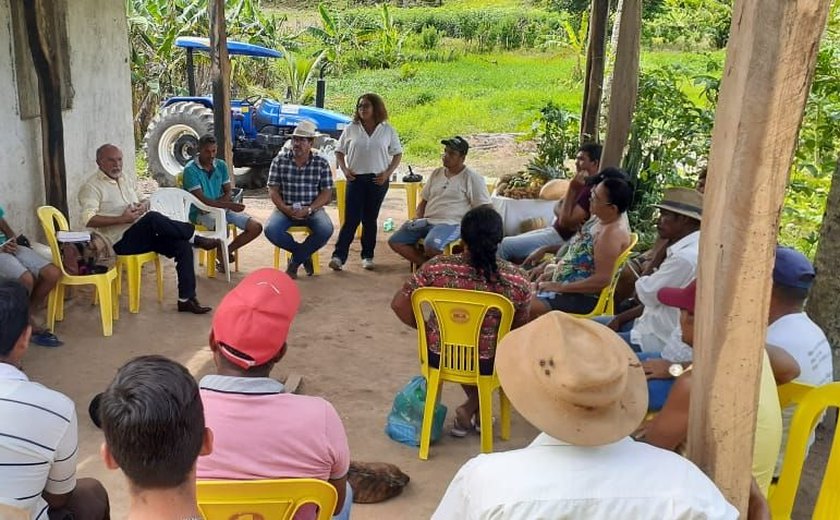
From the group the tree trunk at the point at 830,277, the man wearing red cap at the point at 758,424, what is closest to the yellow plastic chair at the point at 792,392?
the man wearing red cap at the point at 758,424

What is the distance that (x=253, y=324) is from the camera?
7.13ft

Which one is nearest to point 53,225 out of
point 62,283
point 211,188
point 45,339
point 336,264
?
point 62,283

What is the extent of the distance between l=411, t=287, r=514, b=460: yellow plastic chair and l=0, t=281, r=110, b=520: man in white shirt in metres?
1.74

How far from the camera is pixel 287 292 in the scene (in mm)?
2277

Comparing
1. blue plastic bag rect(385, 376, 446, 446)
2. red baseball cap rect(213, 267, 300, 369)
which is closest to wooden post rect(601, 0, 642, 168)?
blue plastic bag rect(385, 376, 446, 446)

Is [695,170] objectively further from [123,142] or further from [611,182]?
[123,142]

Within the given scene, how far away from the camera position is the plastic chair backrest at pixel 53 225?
16.6 feet

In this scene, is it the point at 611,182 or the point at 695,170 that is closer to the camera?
the point at 611,182

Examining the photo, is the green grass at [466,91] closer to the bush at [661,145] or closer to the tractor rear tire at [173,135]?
the tractor rear tire at [173,135]

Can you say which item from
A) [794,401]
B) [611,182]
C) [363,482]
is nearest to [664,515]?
[794,401]

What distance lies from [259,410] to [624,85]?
5.38 metres

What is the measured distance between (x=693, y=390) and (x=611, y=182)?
245 cm

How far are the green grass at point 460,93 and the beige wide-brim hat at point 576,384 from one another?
10.8 meters

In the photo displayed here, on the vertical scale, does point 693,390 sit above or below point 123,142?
above
